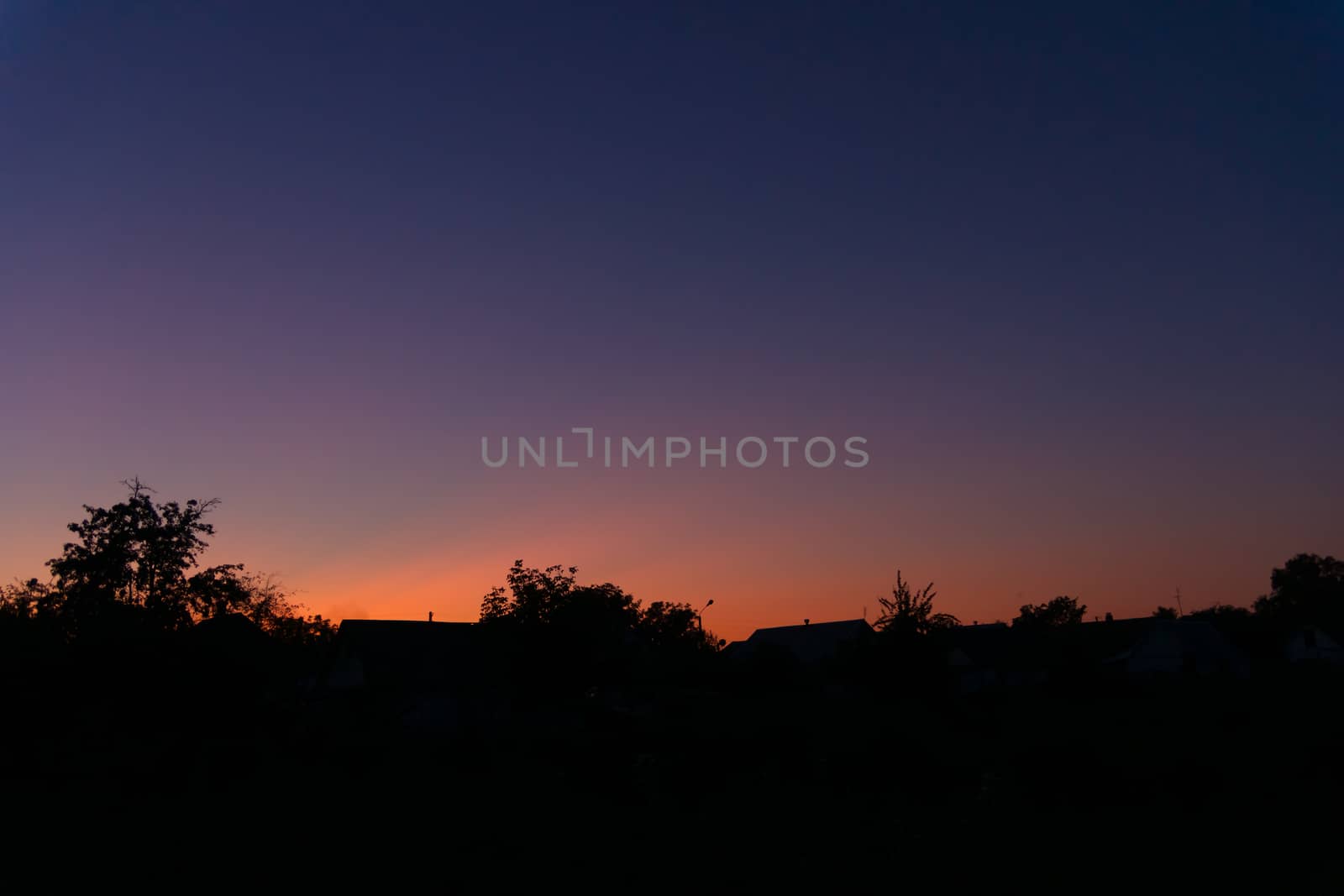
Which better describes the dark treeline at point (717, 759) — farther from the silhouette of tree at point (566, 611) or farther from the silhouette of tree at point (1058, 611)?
the silhouette of tree at point (1058, 611)

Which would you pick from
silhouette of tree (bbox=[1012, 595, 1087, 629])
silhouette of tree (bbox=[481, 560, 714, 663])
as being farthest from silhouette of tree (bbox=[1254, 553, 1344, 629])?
silhouette of tree (bbox=[481, 560, 714, 663])

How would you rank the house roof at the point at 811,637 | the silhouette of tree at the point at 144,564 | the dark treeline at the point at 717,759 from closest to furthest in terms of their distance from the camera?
the dark treeline at the point at 717,759 < the silhouette of tree at the point at 144,564 < the house roof at the point at 811,637

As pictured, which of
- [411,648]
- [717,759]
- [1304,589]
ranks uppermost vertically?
[1304,589]

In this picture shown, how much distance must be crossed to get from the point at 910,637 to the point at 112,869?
22.8 metres

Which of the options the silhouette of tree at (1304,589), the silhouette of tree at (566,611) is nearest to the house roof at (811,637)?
the silhouette of tree at (566,611)

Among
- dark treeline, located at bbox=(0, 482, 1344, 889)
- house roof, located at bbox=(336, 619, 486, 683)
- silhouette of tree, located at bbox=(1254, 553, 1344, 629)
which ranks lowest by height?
dark treeline, located at bbox=(0, 482, 1344, 889)

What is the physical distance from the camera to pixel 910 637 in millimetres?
31094

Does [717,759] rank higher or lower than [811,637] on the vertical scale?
lower

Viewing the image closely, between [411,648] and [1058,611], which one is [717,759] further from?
[1058,611]

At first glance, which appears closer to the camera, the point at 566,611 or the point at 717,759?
the point at 717,759

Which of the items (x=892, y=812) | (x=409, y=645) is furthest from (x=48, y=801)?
(x=409, y=645)

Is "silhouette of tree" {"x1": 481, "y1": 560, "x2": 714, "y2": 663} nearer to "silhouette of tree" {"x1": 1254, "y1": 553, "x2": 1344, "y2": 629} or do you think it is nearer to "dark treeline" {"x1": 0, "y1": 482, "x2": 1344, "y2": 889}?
"dark treeline" {"x1": 0, "y1": 482, "x2": 1344, "y2": 889}

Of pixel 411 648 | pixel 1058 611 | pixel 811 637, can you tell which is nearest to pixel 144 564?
pixel 411 648

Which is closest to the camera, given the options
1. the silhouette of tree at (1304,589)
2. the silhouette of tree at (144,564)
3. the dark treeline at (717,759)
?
the dark treeline at (717,759)
